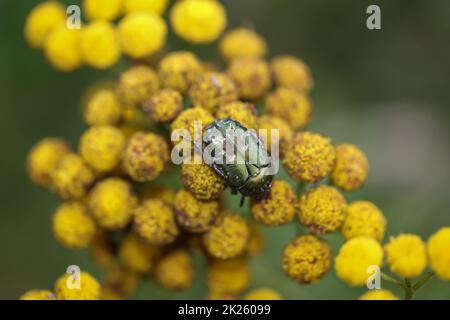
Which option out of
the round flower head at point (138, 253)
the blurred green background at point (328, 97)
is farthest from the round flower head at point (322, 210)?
the blurred green background at point (328, 97)

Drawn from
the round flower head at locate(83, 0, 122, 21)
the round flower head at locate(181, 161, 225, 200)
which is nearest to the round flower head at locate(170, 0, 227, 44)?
the round flower head at locate(83, 0, 122, 21)

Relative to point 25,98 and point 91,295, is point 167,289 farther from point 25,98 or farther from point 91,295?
point 25,98

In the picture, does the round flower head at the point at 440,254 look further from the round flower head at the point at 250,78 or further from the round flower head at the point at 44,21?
the round flower head at the point at 44,21

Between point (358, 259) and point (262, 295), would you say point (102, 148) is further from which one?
point (358, 259)

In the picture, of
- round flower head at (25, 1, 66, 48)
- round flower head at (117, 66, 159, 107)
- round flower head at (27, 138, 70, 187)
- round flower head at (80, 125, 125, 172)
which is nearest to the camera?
round flower head at (80, 125, 125, 172)

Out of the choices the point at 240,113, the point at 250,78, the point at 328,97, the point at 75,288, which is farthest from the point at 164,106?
the point at 328,97

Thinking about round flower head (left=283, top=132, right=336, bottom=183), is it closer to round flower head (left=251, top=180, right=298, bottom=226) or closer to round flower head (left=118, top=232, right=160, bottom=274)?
round flower head (left=251, top=180, right=298, bottom=226)
